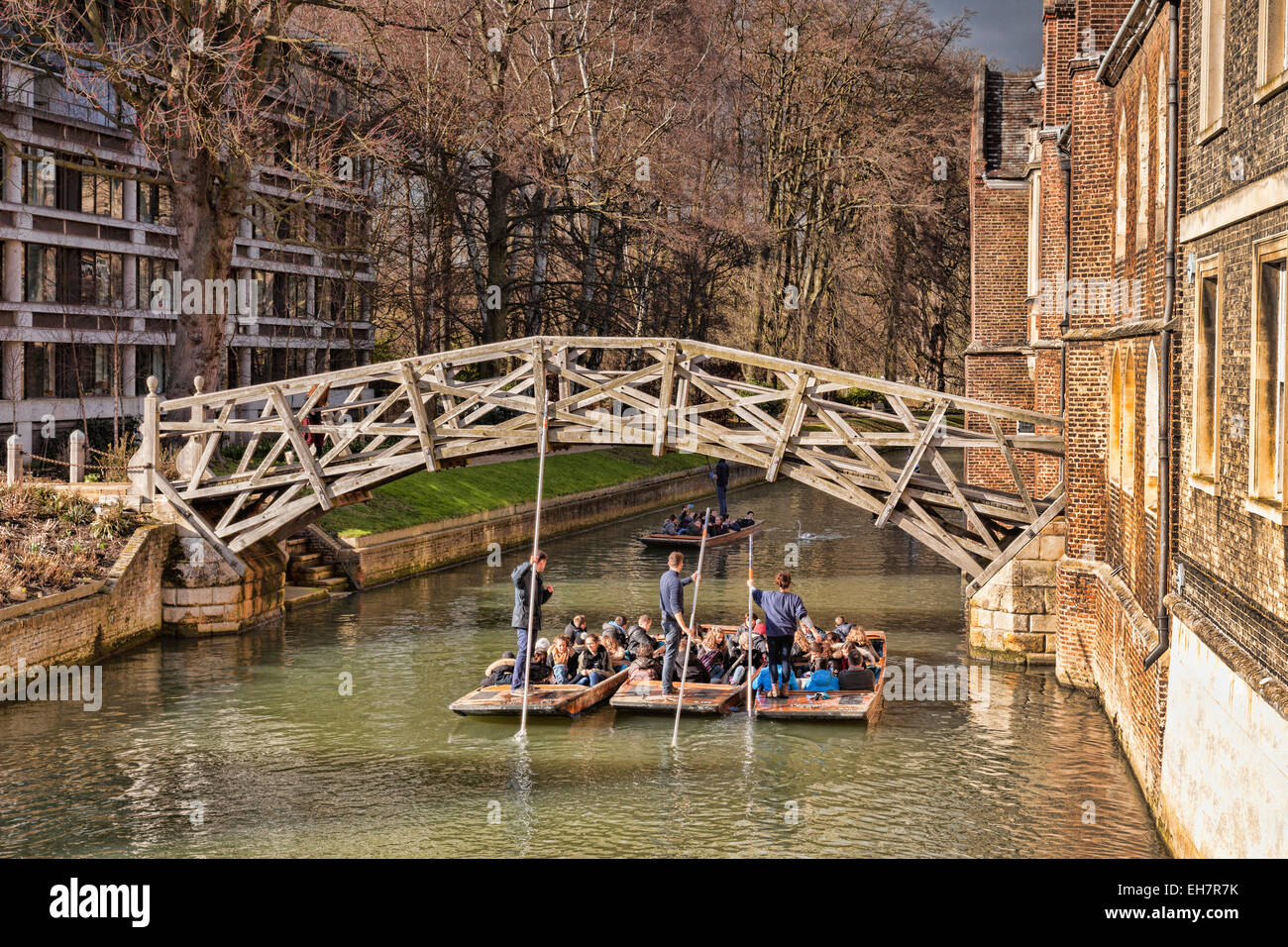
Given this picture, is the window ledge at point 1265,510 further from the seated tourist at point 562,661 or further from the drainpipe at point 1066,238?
the seated tourist at point 562,661

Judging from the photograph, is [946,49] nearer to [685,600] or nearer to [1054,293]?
[1054,293]

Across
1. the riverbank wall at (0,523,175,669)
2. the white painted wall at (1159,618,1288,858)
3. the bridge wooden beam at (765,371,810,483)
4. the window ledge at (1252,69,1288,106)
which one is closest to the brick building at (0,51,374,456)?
the riverbank wall at (0,523,175,669)

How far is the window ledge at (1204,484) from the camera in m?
9.44

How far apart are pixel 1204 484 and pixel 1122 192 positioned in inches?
275

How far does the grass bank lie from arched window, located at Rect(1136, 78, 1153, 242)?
13362 mm

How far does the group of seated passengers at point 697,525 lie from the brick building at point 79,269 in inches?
288

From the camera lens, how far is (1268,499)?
8031 millimetres

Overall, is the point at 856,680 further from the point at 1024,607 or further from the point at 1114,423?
the point at 1114,423

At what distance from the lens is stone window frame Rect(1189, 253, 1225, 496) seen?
9.37 meters

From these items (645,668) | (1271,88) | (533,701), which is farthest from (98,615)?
(1271,88)

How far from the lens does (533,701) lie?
49.4 feet

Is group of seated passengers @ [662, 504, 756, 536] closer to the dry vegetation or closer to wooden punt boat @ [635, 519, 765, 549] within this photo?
wooden punt boat @ [635, 519, 765, 549]

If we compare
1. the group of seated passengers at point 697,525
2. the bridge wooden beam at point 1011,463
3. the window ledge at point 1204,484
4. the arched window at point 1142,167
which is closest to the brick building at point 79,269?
the group of seated passengers at point 697,525
